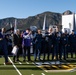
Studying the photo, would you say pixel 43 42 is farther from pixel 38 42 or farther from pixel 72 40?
pixel 72 40

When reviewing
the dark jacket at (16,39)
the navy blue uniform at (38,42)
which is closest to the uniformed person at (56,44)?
the navy blue uniform at (38,42)

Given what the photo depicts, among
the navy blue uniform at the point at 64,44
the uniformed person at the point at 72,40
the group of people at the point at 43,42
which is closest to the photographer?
the group of people at the point at 43,42

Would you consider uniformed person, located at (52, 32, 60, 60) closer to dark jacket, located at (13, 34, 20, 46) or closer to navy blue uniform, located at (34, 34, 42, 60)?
navy blue uniform, located at (34, 34, 42, 60)

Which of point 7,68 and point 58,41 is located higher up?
point 58,41

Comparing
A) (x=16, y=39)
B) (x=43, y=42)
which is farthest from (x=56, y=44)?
(x=16, y=39)

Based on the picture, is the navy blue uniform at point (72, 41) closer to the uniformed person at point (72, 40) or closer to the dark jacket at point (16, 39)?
the uniformed person at point (72, 40)

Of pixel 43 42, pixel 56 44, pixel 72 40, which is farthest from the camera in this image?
pixel 72 40

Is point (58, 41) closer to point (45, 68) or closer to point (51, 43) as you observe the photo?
point (51, 43)

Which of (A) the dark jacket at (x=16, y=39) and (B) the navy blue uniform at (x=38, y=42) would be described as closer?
(A) the dark jacket at (x=16, y=39)

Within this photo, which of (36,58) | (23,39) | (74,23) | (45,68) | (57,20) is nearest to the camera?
(45,68)

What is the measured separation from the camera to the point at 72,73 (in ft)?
42.9

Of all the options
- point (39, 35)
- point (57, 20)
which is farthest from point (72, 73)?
point (57, 20)

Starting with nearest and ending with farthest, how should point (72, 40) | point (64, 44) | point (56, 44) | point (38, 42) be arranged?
point (38, 42), point (56, 44), point (64, 44), point (72, 40)

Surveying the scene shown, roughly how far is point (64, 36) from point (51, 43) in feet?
3.07
